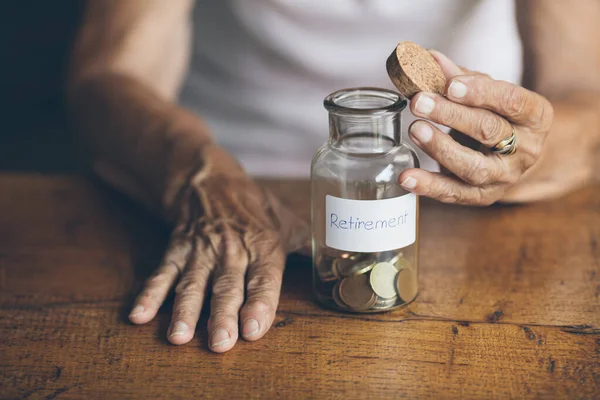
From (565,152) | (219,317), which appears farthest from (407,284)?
(565,152)

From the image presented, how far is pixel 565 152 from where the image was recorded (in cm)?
112

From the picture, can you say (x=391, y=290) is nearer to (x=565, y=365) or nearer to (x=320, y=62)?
(x=565, y=365)

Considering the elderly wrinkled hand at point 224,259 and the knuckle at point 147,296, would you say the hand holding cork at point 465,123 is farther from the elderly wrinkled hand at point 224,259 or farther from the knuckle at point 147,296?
the knuckle at point 147,296

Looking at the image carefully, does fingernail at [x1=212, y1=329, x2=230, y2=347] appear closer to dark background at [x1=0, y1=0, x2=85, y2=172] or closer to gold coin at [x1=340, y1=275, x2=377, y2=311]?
gold coin at [x1=340, y1=275, x2=377, y2=311]

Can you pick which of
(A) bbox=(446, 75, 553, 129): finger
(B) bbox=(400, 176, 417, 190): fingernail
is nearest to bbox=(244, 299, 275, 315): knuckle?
(B) bbox=(400, 176, 417, 190): fingernail

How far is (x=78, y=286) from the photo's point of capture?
902mm

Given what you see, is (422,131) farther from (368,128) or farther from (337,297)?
(337,297)

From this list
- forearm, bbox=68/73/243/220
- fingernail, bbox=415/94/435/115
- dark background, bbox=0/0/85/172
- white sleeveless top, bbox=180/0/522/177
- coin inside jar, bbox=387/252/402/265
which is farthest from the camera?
dark background, bbox=0/0/85/172

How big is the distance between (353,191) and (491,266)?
0.88 ft

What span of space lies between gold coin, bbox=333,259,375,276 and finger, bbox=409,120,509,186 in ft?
0.48

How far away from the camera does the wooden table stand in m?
0.70

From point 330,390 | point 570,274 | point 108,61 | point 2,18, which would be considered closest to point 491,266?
point 570,274

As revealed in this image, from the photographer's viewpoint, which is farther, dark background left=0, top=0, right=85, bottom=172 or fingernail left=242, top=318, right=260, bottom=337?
dark background left=0, top=0, right=85, bottom=172

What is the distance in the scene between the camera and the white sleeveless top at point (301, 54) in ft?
4.33
